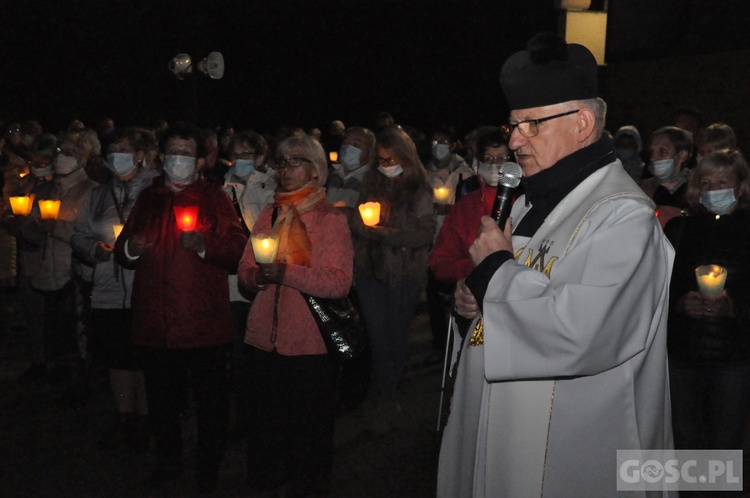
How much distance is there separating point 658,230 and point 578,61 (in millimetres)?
605

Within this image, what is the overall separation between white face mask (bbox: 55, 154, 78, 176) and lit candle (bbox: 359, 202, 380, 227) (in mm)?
2502

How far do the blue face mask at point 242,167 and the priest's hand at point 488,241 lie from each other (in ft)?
16.8

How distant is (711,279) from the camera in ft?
15.4

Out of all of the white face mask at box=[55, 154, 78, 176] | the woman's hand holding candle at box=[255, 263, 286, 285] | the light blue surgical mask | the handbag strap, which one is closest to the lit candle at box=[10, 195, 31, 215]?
the white face mask at box=[55, 154, 78, 176]

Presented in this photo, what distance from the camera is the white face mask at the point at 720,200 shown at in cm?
501

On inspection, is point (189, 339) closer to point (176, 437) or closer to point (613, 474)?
point (176, 437)

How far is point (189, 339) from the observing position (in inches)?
209

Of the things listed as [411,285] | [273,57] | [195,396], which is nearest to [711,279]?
[411,285]

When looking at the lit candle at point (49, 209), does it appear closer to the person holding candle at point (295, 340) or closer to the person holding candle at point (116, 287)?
the person holding candle at point (116, 287)

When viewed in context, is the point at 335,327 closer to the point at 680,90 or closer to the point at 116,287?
the point at 116,287

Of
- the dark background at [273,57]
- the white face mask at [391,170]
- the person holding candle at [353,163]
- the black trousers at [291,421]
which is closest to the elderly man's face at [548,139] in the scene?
the black trousers at [291,421]

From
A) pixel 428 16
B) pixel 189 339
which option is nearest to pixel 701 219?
pixel 189 339

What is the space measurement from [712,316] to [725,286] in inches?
8.1

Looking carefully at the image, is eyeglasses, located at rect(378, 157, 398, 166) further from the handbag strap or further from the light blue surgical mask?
the light blue surgical mask
